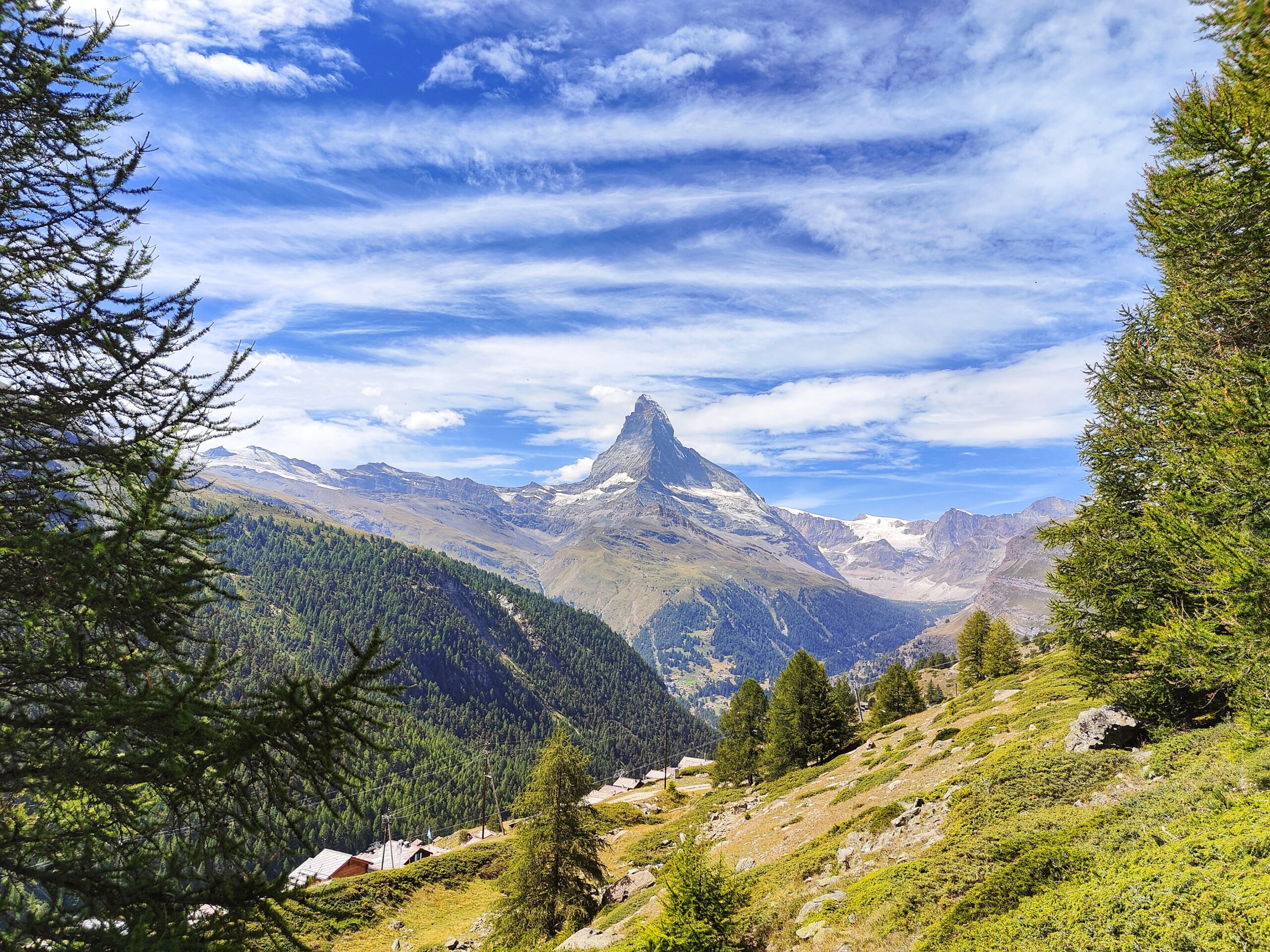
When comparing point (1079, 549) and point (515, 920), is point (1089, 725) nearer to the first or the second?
point (1079, 549)

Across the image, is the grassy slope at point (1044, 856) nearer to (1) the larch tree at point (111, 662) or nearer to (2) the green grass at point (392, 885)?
(1) the larch tree at point (111, 662)

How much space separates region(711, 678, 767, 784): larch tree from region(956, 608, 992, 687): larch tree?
39158 mm

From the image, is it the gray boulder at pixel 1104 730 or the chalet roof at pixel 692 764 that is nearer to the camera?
the gray boulder at pixel 1104 730

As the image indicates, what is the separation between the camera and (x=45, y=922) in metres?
3.16

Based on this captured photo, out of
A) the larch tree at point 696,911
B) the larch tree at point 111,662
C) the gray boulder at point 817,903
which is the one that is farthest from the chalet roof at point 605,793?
the larch tree at point 111,662

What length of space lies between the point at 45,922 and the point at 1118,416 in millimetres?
29515

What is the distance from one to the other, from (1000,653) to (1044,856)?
77336 mm

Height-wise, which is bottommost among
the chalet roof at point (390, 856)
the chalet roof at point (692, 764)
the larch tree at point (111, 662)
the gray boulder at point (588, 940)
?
the chalet roof at point (692, 764)

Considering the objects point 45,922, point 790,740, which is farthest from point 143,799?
point 790,740

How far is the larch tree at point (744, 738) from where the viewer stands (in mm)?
65938

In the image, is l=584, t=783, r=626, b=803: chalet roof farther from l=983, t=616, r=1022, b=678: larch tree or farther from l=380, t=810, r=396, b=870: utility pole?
l=983, t=616, r=1022, b=678: larch tree

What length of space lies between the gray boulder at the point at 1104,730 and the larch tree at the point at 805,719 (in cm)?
3624

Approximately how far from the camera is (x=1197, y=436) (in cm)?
1212

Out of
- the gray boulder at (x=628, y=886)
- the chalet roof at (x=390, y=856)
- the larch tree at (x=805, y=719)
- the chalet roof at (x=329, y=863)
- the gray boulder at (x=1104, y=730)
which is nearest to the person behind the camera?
the gray boulder at (x=1104, y=730)
